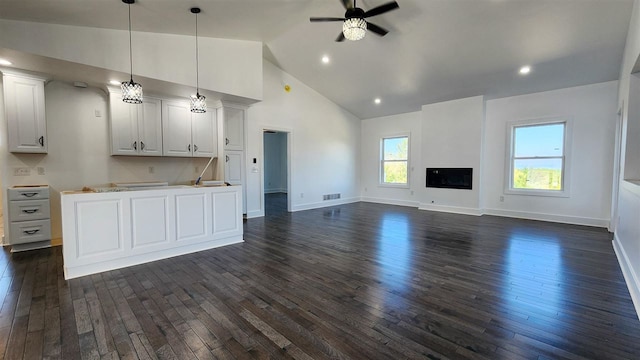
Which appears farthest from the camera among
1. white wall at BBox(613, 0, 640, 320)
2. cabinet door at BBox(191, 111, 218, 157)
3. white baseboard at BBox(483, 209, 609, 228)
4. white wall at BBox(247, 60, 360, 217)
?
white wall at BBox(247, 60, 360, 217)

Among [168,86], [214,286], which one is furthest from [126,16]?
[214,286]

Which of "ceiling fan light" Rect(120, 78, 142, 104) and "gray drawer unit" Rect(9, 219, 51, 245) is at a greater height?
"ceiling fan light" Rect(120, 78, 142, 104)

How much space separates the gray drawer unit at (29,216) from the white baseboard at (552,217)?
8.41 meters

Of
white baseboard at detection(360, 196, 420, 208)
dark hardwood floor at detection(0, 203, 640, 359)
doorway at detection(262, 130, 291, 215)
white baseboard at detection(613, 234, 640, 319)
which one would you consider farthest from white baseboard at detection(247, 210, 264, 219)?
white baseboard at detection(613, 234, 640, 319)

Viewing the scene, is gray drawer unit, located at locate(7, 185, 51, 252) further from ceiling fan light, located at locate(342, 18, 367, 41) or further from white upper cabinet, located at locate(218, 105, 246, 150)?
ceiling fan light, located at locate(342, 18, 367, 41)

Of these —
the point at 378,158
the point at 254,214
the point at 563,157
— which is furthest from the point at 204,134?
the point at 563,157

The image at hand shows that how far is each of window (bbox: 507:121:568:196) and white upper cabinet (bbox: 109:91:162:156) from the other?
7376 mm

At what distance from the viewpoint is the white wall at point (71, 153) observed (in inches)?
164

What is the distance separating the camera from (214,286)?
2789 mm

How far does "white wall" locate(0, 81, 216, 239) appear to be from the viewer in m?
4.16

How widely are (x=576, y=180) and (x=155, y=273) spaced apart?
744 centimetres

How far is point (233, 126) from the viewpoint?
600cm

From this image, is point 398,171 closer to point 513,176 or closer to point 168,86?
point 513,176

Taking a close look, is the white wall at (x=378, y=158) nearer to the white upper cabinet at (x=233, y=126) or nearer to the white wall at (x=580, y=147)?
the white wall at (x=580, y=147)
